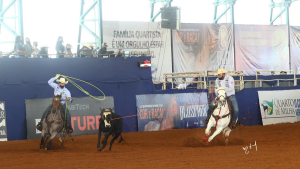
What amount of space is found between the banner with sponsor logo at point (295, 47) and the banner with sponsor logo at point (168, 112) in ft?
53.7

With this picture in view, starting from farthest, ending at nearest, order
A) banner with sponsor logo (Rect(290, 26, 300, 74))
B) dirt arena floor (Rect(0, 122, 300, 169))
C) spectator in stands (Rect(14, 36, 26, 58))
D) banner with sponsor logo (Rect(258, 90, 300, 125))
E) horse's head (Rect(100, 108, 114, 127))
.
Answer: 1. banner with sponsor logo (Rect(290, 26, 300, 74))
2. banner with sponsor logo (Rect(258, 90, 300, 125))
3. spectator in stands (Rect(14, 36, 26, 58))
4. horse's head (Rect(100, 108, 114, 127))
5. dirt arena floor (Rect(0, 122, 300, 169))

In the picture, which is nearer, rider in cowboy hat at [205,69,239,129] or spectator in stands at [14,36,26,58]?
rider in cowboy hat at [205,69,239,129]

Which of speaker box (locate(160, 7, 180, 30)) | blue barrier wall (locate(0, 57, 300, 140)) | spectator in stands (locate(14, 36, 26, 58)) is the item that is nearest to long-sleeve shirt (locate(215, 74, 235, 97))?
blue barrier wall (locate(0, 57, 300, 140))

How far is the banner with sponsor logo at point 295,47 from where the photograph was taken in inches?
1219

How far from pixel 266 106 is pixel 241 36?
11550 millimetres

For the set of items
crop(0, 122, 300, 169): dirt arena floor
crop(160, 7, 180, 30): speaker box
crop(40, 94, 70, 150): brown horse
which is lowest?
crop(0, 122, 300, 169): dirt arena floor

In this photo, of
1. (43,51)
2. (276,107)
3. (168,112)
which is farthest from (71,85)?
(276,107)

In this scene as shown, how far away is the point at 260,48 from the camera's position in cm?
2964

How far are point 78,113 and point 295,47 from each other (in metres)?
22.0

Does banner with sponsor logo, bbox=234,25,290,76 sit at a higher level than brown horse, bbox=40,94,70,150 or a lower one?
higher

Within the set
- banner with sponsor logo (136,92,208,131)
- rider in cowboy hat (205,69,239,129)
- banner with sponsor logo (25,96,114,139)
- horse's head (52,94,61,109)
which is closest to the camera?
horse's head (52,94,61,109)

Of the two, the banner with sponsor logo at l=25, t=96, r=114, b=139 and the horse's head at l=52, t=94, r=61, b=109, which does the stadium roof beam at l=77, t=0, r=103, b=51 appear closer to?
the banner with sponsor logo at l=25, t=96, r=114, b=139

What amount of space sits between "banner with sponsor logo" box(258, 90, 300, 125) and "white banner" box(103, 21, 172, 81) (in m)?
8.52

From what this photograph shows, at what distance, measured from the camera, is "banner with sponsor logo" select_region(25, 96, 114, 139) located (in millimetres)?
14359
